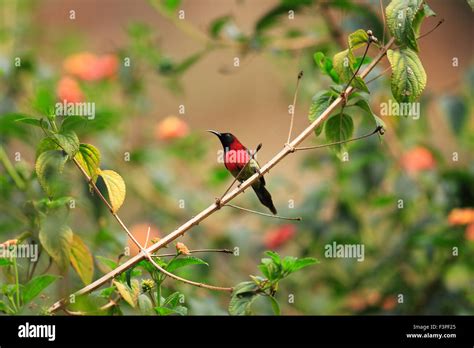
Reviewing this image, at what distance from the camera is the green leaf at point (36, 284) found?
2.88ft

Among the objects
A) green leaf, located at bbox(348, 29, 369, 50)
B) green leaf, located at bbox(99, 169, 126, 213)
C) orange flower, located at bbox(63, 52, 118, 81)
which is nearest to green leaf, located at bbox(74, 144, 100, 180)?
green leaf, located at bbox(99, 169, 126, 213)

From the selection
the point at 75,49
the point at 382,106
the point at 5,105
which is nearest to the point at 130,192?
the point at 5,105

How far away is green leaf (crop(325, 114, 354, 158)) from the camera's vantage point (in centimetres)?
95

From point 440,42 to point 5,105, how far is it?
1334 millimetres

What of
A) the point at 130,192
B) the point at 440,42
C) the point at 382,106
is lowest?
the point at 130,192

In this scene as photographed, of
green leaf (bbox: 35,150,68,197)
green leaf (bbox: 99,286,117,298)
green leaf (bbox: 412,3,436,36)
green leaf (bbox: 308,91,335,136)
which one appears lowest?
green leaf (bbox: 99,286,117,298)

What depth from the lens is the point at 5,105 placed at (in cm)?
167

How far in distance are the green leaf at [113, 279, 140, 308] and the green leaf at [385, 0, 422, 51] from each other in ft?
1.41

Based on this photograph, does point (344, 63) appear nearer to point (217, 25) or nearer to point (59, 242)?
point (59, 242)

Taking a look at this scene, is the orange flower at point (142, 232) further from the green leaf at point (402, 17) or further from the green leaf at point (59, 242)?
the green leaf at point (402, 17)

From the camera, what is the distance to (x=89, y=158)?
0.85 meters

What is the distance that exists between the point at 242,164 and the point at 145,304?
0.82ft

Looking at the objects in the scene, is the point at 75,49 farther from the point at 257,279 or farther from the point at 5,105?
the point at 257,279

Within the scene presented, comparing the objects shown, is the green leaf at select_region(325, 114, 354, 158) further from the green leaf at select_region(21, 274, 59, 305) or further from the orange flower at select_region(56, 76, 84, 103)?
the orange flower at select_region(56, 76, 84, 103)
